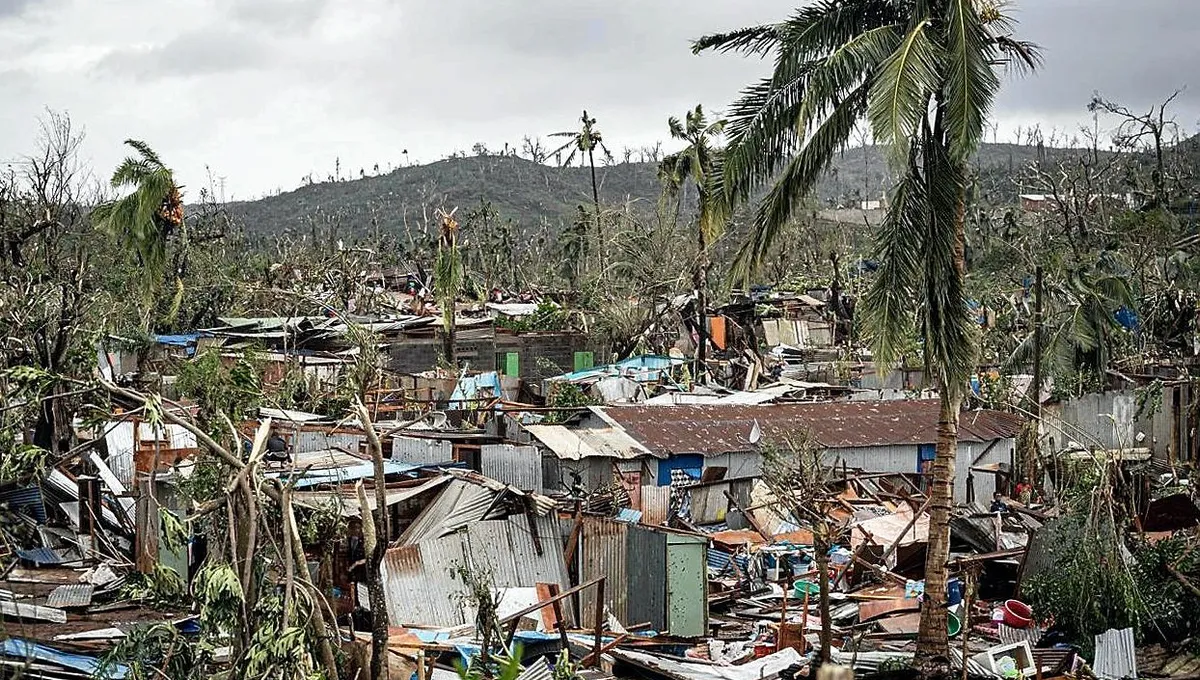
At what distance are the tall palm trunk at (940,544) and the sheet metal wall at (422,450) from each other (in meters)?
9.13

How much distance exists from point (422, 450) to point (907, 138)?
35.8ft

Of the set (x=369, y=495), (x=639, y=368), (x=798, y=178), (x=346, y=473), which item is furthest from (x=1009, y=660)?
(x=639, y=368)

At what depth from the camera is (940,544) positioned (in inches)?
455

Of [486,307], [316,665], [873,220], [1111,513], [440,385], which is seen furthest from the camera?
[873,220]

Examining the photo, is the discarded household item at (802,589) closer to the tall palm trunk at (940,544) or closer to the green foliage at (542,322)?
the tall palm trunk at (940,544)

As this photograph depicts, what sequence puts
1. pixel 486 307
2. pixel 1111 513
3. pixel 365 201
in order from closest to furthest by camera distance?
pixel 1111 513, pixel 486 307, pixel 365 201

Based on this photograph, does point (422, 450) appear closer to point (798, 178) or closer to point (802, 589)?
point (802, 589)

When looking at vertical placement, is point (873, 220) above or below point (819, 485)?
above

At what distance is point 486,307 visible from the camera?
126ft

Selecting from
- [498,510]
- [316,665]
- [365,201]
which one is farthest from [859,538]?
[365,201]

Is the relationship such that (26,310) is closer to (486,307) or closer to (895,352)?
(895,352)

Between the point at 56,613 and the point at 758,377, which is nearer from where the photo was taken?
the point at 56,613

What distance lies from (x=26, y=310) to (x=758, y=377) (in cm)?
1684

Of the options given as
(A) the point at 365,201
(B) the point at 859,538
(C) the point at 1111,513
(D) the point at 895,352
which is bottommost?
(B) the point at 859,538
